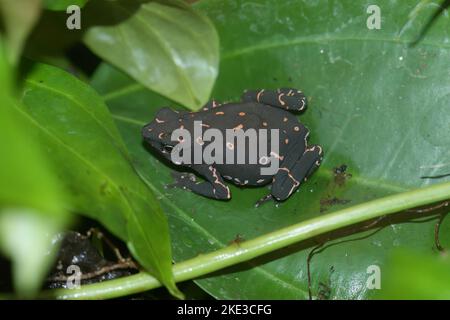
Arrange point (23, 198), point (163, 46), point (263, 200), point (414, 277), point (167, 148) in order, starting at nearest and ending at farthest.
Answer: point (23, 198) → point (414, 277) → point (163, 46) → point (263, 200) → point (167, 148)

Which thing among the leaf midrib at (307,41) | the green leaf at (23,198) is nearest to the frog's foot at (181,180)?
A: the leaf midrib at (307,41)

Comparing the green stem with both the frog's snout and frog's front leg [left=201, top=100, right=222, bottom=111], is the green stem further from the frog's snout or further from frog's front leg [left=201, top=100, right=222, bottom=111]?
→ frog's front leg [left=201, top=100, right=222, bottom=111]

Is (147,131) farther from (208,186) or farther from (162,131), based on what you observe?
(208,186)

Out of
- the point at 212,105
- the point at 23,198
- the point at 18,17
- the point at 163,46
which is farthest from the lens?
the point at 212,105

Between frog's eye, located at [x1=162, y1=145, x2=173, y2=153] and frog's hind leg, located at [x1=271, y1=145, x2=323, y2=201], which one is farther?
frog's eye, located at [x1=162, y1=145, x2=173, y2=153]

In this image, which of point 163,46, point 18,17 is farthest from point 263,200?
point 18,17

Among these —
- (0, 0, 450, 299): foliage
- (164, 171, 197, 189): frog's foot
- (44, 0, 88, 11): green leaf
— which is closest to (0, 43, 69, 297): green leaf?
(0, 0, 450, 299): foliage
